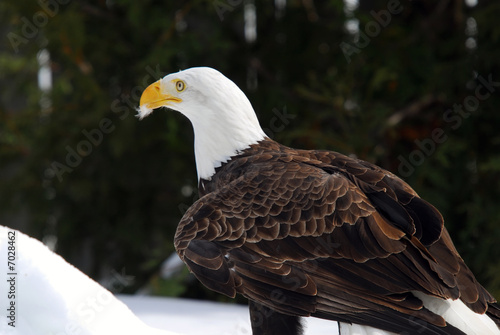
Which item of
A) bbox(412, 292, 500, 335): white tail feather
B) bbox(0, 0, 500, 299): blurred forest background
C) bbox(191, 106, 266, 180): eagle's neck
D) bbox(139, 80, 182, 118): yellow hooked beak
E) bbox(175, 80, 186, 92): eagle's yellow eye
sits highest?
bbox(175, 80, 186, 92): eagle's yellow eye

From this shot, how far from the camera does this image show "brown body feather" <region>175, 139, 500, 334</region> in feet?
8.20

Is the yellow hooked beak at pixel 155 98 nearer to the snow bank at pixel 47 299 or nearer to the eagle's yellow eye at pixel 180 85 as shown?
the eagle's yellow eye at pixel 180 85

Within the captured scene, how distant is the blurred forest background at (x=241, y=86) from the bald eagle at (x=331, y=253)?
2.31m

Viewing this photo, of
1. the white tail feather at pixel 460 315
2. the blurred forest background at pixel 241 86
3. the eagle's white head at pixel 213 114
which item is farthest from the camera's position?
the blurred forest background at pixel 241 86

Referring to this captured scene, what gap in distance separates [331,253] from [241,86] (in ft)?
11.4

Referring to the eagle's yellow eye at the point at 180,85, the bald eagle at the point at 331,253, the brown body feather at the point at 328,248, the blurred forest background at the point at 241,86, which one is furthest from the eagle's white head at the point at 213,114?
the blurred forest background at the point at 241,86

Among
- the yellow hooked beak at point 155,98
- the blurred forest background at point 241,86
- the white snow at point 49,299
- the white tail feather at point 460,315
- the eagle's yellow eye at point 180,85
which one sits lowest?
the blurred forest background at point 241,86

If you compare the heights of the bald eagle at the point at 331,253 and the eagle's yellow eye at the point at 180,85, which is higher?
the eagle's yellow eye at the point at 180,85

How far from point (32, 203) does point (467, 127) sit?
12.5 ft

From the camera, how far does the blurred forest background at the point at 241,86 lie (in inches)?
207

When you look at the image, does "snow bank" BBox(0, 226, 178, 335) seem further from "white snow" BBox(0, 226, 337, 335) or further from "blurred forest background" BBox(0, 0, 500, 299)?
"blurred forest background" BBox(0, 0, 500, 299)

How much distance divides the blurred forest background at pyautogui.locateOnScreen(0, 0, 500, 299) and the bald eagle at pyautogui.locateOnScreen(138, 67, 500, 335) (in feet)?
7.58

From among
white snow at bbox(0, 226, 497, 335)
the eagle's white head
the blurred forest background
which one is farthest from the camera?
the blurred forest background

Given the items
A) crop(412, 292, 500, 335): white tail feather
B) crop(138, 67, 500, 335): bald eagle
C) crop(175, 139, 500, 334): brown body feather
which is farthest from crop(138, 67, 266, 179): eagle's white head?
crop(412, 292, 500, 335): white tail feather
